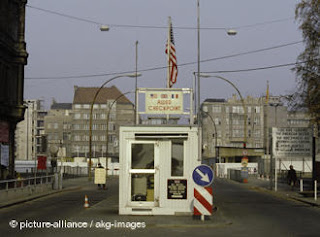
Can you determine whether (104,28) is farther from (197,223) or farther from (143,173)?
(197,223)

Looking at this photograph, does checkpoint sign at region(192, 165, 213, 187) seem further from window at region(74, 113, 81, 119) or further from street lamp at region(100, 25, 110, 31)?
window at region(74, 113, 81, 119)

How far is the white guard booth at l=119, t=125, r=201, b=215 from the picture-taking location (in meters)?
18.0

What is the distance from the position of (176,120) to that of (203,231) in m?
5.41

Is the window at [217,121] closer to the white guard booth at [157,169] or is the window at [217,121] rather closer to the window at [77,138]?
the window at [77,138]

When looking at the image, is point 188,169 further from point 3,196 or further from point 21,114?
point 21,114

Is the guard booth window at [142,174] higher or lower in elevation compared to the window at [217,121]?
lower

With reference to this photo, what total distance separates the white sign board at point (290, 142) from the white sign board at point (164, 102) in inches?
732

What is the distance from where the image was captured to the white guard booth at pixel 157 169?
17953 mm

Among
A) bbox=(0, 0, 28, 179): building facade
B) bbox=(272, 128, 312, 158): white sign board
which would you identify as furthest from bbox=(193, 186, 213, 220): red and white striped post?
bbox=(0, 0, 28, 179): building facade

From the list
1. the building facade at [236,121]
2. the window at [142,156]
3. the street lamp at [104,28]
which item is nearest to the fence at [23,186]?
the window at [142,156]

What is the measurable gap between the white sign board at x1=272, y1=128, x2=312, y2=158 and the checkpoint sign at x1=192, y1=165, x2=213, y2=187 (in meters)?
20.3

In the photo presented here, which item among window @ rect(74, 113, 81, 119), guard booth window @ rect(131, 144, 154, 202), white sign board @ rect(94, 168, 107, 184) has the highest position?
window @ rect(74, 113, 81, 119)

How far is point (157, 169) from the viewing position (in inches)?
711

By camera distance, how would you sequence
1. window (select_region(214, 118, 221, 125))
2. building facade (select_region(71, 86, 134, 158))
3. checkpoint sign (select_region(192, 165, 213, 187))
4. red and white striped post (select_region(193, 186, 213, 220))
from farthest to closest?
1. building facade (select_region(71, 86, 134, 158))
2. window (select_region(214, 118, 221, 125))
3. red and white striped post (select_region(193, 186, 213, 220))
4. checkpoint sign (select_region(192, 165, 213, 187))
